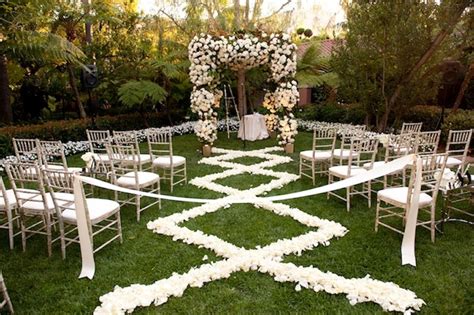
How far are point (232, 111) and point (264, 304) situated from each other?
11878 millimetres

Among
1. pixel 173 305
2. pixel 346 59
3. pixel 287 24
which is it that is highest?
pixel 287 24

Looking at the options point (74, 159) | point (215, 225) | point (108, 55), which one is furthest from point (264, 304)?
point (108, 55)

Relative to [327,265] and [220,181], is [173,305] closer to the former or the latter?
[327,265]

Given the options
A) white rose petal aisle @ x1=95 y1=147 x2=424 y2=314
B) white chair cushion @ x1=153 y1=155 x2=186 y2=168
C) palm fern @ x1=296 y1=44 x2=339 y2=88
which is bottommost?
white rose petal aisle @ x1=95 y1=147 x2=424 y2=314

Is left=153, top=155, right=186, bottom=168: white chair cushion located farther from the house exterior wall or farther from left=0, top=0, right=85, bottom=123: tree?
the house exterior wall

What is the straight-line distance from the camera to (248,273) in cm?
354

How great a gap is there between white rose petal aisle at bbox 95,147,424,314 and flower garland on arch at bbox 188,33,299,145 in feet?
13.4

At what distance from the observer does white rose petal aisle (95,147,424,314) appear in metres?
3.07

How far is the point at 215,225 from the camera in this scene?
15.3 ft

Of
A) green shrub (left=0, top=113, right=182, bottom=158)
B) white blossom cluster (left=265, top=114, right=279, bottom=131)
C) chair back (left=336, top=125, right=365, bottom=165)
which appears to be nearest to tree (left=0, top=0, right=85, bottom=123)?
green shrub (left=0, top=113, right=182, bottom=158)

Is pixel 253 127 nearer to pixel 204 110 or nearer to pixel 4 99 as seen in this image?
pixel 204 110

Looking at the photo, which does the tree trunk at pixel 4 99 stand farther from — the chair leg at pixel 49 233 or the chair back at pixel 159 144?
the chair leg at pixel 49 233

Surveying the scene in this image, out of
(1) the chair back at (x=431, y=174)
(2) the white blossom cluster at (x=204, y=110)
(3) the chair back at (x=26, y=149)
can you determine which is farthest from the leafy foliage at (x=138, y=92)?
(1) the chair back at (x=431, y=174)

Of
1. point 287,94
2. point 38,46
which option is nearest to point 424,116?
point 287,94
